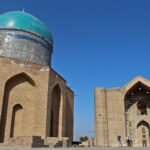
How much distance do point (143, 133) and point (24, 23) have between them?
13.1 meters

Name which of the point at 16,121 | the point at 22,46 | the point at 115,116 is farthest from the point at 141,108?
the point at 16,121

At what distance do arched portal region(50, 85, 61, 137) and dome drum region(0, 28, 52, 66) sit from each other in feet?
10.0

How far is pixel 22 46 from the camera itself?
15.5m

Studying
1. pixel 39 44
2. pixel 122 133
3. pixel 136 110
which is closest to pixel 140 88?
pixel 136 110

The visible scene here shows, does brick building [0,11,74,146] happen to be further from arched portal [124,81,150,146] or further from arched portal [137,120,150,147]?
arched portal [137,120,150,147]

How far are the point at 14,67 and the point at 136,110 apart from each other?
36.8 ft

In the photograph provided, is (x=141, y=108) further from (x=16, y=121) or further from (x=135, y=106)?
(x=16, y=121)

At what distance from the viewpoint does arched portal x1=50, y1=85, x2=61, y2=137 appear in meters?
13.6

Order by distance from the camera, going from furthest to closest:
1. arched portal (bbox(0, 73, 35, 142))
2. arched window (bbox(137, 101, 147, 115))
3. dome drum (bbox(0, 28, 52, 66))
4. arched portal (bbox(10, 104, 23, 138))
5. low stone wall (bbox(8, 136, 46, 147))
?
1. arched window (bbox(137, 101, 147, 115))
2. dome drum (bbox(0, 28, 52, 66))
3. arched portal (bbox(10, 104, 23, 138))
4. arched portal (bbox(0, 73, 35, 142))
5. low stone wall (bbox(8, 136, 46, 147))

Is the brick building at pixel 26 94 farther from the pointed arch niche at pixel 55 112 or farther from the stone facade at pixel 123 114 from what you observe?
the stone facade at pixel 123 114

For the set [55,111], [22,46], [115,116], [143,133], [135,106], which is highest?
[22,46]

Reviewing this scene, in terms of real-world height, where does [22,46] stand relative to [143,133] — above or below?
above

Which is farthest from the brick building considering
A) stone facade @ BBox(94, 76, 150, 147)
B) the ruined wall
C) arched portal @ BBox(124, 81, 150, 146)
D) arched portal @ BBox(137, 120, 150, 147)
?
arched portal @ BBox(137, 120, 150, 147)

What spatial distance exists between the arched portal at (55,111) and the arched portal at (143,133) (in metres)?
7.47
